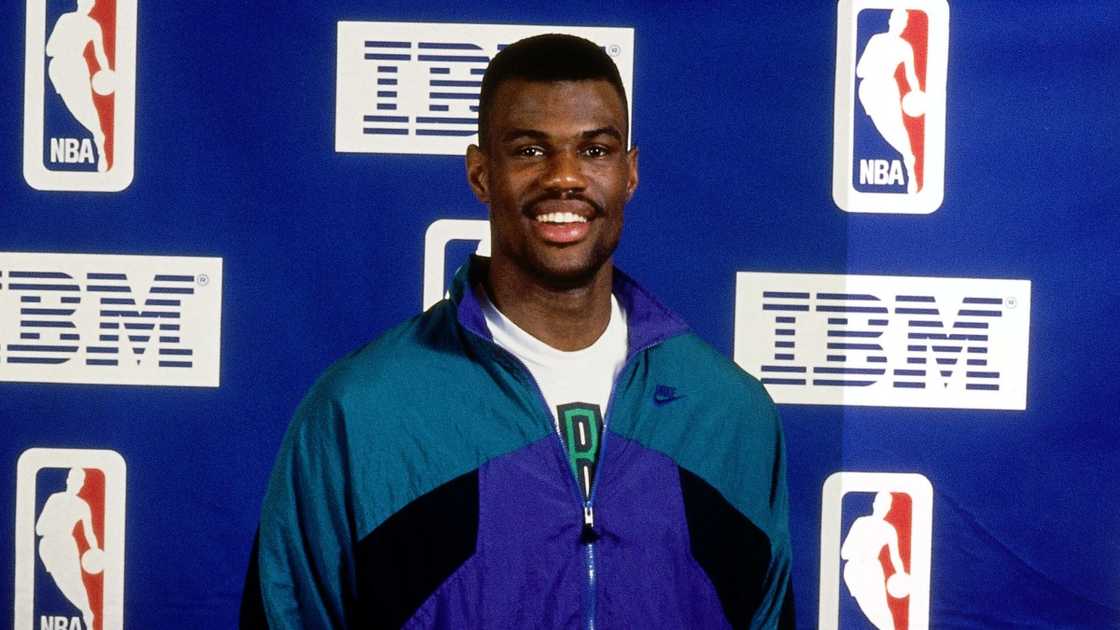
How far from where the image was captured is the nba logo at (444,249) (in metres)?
1.78

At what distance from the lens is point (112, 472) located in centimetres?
178

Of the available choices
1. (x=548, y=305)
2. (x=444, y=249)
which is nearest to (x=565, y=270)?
(x=548, y=305)

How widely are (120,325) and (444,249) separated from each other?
0.46 metres

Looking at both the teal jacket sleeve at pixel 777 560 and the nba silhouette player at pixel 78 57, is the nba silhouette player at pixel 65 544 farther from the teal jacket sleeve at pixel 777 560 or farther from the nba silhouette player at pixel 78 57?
the teal jacket sleeve at pixel 777 560

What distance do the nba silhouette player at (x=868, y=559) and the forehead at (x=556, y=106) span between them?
0.79 m

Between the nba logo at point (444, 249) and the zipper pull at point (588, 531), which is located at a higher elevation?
Result: the nba logo at point (444, 249)

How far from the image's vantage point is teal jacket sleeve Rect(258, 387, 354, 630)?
49.8 inches

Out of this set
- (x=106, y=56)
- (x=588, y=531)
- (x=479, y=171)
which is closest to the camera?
(x=588, y=531)

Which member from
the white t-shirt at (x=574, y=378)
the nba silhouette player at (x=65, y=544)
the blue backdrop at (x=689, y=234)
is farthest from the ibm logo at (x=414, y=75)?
the nba silhouette player at (x=65, y=544)

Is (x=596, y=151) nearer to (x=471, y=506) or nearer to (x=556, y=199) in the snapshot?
(x=556, y=199)

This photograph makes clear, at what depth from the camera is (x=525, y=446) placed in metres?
1.28

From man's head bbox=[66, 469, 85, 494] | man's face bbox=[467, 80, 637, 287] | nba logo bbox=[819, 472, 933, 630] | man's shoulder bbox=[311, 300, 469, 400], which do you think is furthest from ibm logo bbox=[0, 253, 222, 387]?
nba logo bbox=[819, 472, 933, 630]

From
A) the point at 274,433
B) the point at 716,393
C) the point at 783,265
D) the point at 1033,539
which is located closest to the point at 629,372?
the point at 716,393

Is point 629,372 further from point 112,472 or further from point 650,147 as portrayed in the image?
point 112,472
